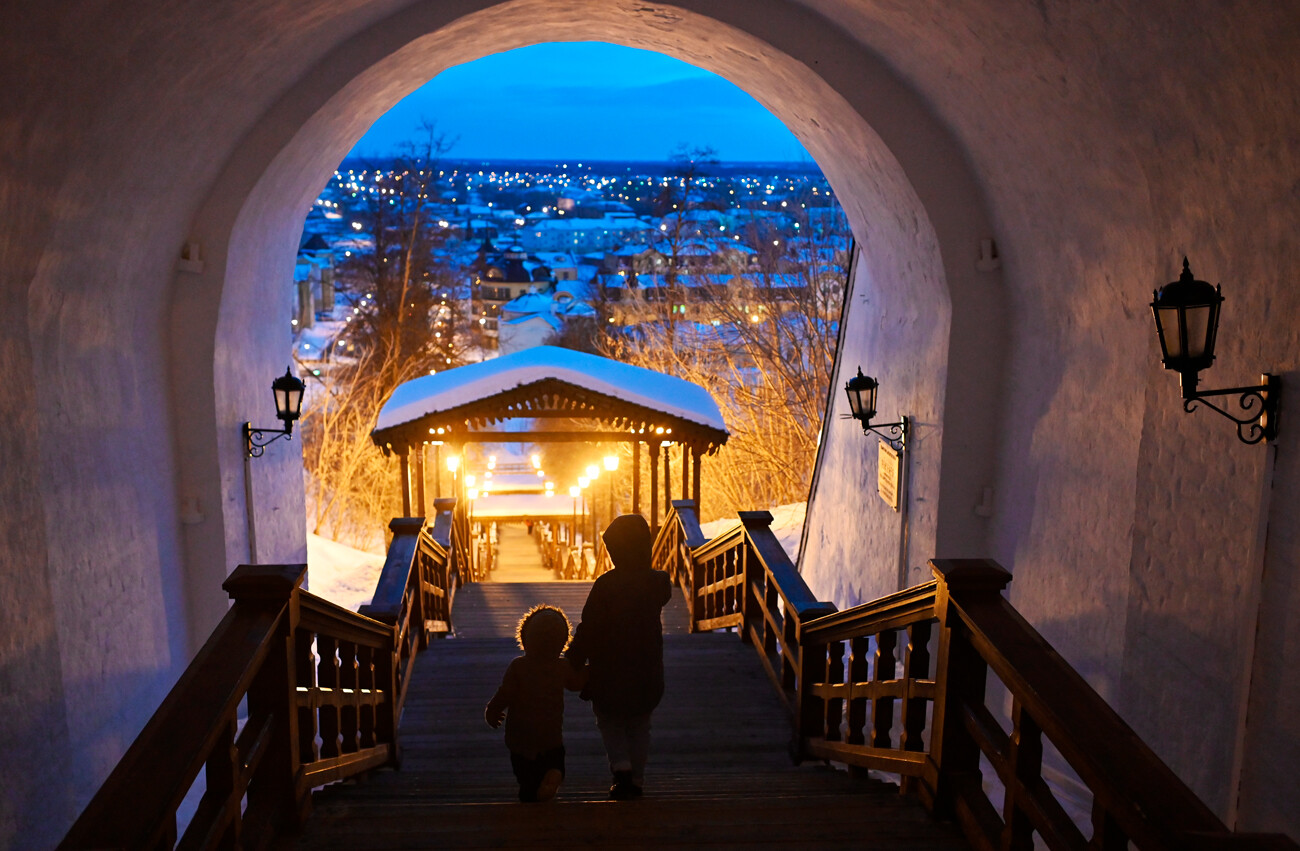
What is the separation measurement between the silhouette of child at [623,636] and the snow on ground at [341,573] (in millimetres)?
8471

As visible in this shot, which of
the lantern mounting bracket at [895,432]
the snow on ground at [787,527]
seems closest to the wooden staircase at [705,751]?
the lantern mounting bracket at [895,432]

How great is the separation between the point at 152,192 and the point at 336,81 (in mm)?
1540

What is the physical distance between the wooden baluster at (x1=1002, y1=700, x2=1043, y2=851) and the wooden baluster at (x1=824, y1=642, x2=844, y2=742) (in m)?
1.75

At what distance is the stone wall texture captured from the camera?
374 cm

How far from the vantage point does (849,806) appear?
3.56 meters

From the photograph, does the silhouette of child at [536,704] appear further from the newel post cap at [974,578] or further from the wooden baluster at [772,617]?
the wooden baluster at [772,617]

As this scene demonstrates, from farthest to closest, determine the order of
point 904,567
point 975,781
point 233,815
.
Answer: point 904,567
point 975,781
point 233,815

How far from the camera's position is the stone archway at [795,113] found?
6516 millimetres

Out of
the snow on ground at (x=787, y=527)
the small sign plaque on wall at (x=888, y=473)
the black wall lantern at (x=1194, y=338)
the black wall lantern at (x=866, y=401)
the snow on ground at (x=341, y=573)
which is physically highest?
the black wall lantern at (x=1194, y=338)

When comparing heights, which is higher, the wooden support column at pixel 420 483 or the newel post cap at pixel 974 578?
the newel post cap at pixel 974 578

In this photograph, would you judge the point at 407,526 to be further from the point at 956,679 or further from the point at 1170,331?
the point at 1170,331

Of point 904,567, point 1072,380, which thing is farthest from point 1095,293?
point 904,567

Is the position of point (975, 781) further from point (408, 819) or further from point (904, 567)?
point (904, 567)

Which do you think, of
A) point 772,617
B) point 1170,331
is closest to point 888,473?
point 772,617
